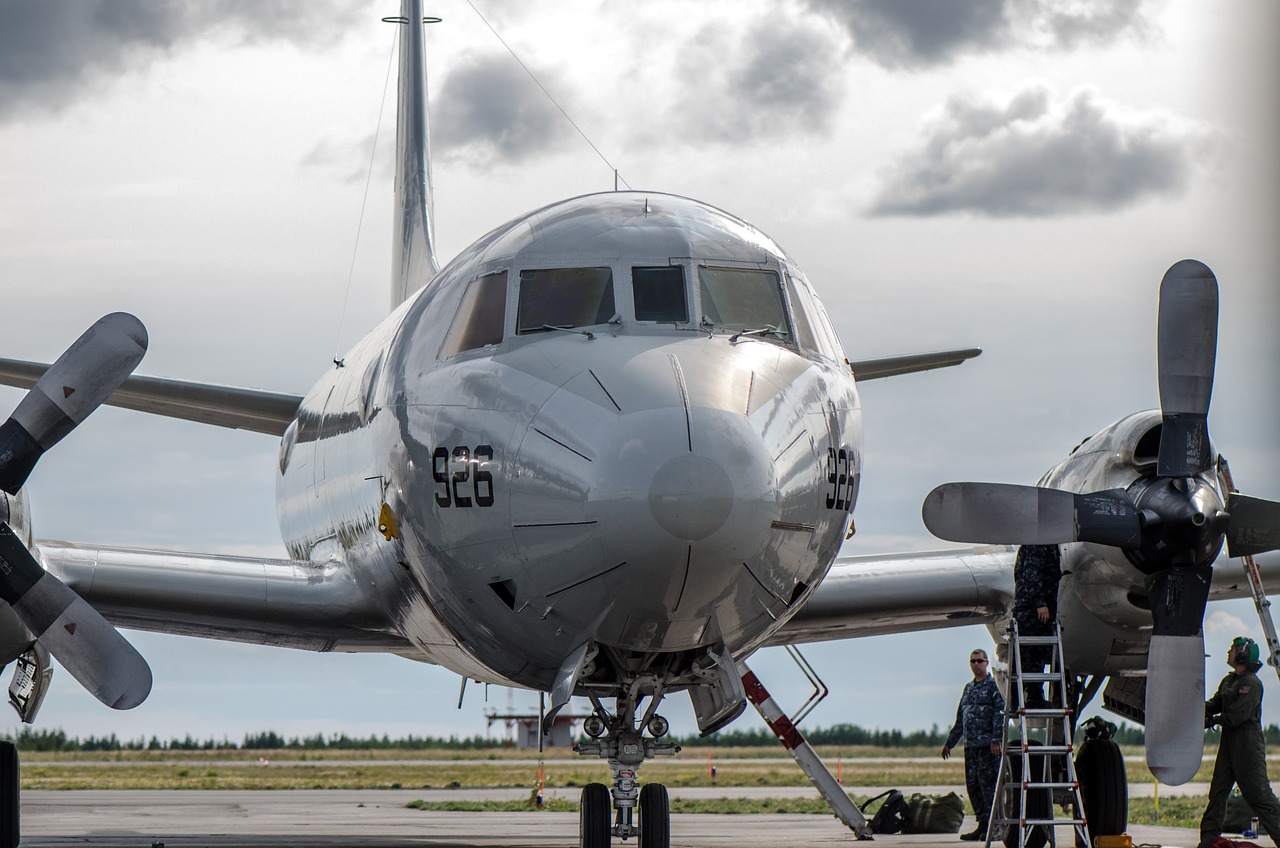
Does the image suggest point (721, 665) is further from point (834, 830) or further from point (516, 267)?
point (834, 830)

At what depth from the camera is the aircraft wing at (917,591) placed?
521 inches

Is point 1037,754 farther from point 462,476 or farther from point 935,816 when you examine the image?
point 462,476

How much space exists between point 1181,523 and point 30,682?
8556mm

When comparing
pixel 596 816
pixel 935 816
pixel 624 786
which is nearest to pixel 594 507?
pixel 624 786

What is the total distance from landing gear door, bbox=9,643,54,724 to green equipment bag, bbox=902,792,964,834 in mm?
8960

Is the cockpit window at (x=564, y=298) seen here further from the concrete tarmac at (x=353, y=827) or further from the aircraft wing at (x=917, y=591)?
the concrete tarmac at (x=353, y=827)

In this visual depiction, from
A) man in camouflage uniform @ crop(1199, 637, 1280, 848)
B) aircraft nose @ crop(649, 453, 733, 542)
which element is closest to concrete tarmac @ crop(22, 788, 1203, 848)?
man in camouflage uniform @ crop(1199, 637, 1280, 848)

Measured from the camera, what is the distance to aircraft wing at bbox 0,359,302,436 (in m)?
15.0

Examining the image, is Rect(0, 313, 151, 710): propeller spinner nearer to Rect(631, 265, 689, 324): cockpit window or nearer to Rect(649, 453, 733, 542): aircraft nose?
Rect(631, 265, 689, 324): cockpit window

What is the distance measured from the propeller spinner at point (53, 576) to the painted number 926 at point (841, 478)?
4933 millimetres

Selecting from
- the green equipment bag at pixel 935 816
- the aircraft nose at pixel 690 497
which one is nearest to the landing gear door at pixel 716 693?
the aircraft nose at pixel 690 497

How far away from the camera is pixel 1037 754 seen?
12.2 m

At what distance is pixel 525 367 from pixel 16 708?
5.95 metres

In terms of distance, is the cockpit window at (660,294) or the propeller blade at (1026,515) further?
the propeller blade at (1026,515)
